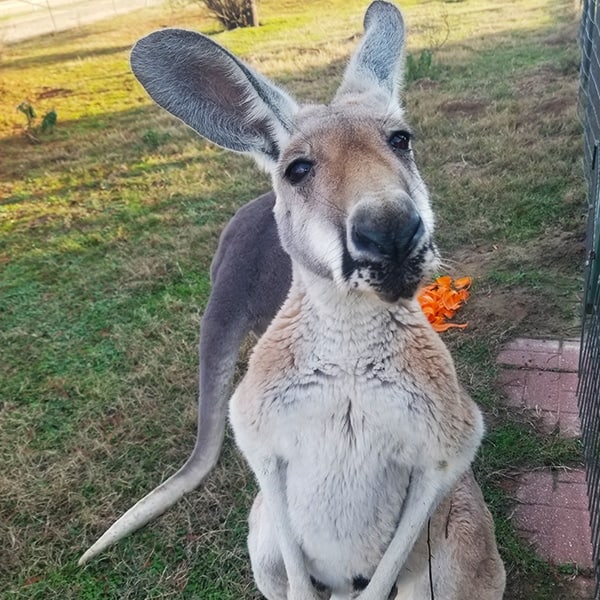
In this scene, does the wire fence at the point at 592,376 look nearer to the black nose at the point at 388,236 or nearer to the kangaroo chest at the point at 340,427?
the kangaroo chest at the point at 340,427

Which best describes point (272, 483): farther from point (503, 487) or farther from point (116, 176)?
point (116, 176)

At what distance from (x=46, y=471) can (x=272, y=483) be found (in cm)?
153

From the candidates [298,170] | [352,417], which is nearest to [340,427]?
Result: [352,417]

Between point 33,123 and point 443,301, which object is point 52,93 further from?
point 443,301

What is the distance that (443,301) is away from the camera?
11.5 ft

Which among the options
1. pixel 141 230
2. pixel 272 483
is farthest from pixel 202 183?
pixel 272 483

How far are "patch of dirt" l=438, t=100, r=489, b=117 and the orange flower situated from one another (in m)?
2.75

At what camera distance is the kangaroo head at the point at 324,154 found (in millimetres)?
1465

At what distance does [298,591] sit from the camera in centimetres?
187

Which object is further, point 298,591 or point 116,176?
point 116,176

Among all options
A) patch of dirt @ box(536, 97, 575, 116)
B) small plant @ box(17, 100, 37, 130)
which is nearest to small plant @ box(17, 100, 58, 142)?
small plant @ box(17, 100, 37, 130)

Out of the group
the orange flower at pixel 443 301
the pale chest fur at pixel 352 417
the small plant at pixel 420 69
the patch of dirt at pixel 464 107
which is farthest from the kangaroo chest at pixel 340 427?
the small plant at pixel 420 69

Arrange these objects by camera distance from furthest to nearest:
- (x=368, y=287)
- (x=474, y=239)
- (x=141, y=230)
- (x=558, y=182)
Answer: (x=141, y=230), (x=558, y=182), (x=474, y=239), (x=368, y=287)

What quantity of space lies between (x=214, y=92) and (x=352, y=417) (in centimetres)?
88
